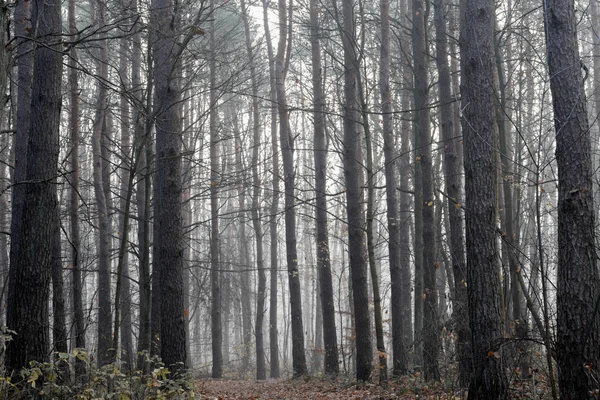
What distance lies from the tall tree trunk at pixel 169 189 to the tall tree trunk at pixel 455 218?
4.06 m

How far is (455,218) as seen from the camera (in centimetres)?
964

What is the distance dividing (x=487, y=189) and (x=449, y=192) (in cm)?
255

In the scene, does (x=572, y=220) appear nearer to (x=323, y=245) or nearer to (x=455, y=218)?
(x=455, y=218)

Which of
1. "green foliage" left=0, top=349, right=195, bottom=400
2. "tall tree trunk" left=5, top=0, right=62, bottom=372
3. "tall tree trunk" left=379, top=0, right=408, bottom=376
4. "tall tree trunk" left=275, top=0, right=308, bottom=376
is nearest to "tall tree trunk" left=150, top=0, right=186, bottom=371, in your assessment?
"tall tree trunk" left=5, top=0, right=62, bottom=372

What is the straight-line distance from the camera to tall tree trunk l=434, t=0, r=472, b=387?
8602 millimetres

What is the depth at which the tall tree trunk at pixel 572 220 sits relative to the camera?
582 cm

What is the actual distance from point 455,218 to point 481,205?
2753 mm

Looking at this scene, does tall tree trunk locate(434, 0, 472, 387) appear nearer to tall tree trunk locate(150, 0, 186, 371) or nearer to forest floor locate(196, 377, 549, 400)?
forest floor locate(196, 377, 549, 400)

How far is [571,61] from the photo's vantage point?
6230 mm

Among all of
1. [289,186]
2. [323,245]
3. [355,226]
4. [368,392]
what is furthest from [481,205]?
[289,186]

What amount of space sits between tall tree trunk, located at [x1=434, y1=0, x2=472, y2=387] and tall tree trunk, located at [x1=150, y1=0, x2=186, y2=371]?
4.06 m

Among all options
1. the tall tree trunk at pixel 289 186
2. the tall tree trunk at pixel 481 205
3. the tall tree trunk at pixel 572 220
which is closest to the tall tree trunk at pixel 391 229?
the tall tree trunk at pixel 289 186

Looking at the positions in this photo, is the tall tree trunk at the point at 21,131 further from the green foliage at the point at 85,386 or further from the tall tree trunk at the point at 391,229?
the tall tree trunk at the point at 391,229

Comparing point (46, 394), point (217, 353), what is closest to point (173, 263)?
point (46, 394)
